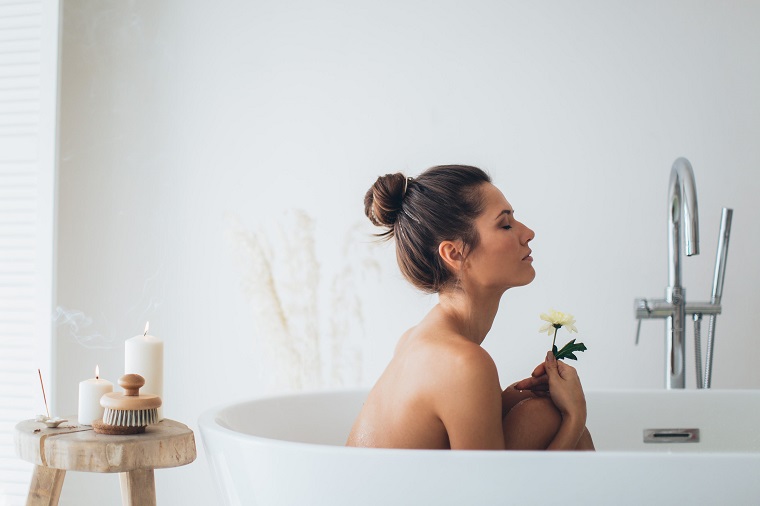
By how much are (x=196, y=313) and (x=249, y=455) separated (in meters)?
1.39

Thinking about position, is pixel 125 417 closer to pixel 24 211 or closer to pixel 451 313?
pixel 451 313

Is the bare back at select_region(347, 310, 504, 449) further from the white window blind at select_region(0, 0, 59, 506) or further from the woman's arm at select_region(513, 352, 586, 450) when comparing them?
the white window blind at select_region(0, 0, 59, 506)

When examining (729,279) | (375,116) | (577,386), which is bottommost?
(577,386)

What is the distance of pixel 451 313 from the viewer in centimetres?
147

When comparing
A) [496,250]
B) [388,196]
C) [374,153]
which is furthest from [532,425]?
[374,153]

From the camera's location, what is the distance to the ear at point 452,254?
4.73 feet

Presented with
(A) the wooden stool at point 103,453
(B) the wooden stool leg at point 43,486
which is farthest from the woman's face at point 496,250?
(B) the wooden stool leg at point 43,486

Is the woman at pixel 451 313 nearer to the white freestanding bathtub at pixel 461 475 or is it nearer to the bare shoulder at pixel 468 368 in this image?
the bare shoulder at pixel 468 368

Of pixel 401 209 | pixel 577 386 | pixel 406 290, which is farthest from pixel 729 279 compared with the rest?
pixel 401 209

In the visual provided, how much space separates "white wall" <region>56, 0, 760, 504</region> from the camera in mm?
2305

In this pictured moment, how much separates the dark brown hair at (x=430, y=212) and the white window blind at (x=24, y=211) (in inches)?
52.5

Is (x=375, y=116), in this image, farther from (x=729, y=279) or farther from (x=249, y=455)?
(x=249, y=455)

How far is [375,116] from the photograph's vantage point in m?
2.51

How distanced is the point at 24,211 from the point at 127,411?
118 cm
